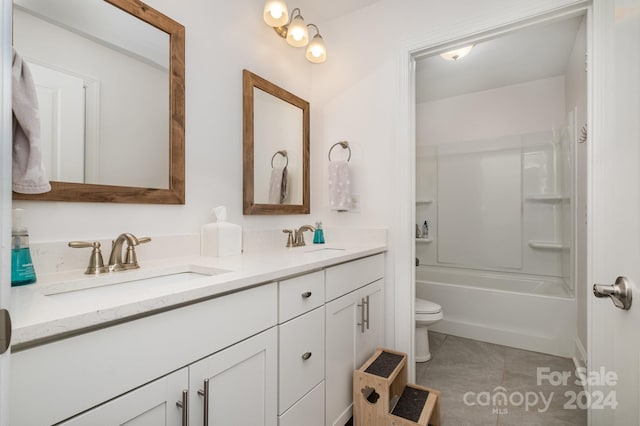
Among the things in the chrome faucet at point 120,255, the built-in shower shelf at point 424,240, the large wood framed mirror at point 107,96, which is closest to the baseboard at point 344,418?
the chrome faucet at point 120,255

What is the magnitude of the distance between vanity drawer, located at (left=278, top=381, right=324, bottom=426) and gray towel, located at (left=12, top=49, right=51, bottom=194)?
3.51ft

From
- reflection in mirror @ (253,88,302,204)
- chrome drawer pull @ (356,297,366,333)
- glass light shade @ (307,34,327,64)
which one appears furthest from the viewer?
glass light shade @ (307,34,327,64)

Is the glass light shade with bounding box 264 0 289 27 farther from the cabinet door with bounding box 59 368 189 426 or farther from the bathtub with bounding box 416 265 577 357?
the bathtub with bounding box 416 265 577 357

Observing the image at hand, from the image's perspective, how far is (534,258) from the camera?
2992 millimetres

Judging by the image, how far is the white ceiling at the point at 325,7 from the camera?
1994mm

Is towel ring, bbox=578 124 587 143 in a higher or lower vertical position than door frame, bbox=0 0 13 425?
higher

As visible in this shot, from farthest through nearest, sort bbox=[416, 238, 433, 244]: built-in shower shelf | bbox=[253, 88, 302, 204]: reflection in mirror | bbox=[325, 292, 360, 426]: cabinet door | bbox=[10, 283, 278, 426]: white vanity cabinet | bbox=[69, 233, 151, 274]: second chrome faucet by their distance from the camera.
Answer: bbox=[416, 238, 433, 244]: built-in shower shelf, bbox=[253, 88, 302, 204]: reflection in mirror, bbox=[325, 292, 360, 426]: cabinet door, bbox=[69, 233, 151, 274]: second chrome faucet, bbox=[10, 283, 278, 426]: white vanity cabinet

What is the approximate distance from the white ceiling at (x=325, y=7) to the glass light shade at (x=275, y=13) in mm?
390

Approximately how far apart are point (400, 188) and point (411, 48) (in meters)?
0.88

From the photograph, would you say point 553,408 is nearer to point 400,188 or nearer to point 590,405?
point 590,405

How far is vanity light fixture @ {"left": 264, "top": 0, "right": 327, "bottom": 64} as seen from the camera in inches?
65.0

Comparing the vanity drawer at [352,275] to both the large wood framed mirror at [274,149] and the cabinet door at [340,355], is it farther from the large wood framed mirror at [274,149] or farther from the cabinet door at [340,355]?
the large wood framed mirror at [274,149]

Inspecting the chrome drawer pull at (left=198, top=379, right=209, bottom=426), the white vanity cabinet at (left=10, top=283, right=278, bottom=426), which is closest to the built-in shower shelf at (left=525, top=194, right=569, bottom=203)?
the white vanity cabinet at (left=10, top=283, right=278, bottom=426)

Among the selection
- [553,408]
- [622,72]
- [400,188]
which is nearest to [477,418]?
[553,408]
